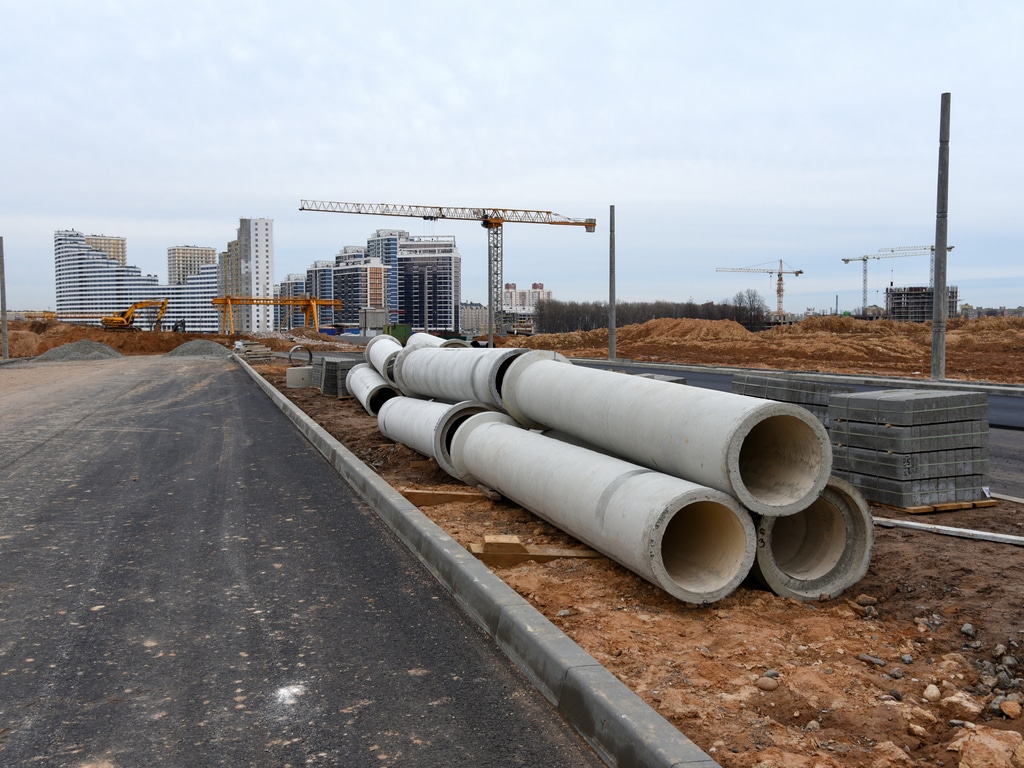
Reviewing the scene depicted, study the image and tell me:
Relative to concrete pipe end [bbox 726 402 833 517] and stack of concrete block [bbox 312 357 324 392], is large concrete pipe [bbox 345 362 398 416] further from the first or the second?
concrete pipe end [bbox 726 402 833 517]

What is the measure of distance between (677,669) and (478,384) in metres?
5.47

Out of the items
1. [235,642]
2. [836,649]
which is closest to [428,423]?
[235,642]

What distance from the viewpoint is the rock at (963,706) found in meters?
3.67

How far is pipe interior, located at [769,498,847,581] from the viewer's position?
5625 mm

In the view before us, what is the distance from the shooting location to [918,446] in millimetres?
7422

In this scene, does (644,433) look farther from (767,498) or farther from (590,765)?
(590,765)

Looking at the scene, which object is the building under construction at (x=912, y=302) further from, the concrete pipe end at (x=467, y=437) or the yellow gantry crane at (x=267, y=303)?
the concrete pipe end at (x=467, y=437)

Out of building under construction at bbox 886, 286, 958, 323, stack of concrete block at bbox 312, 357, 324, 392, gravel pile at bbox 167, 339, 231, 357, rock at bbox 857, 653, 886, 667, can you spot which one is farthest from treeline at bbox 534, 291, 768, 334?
rock at bbox 857, 653, 886, 667

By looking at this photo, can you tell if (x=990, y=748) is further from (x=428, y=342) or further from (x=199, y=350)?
(x=199, y=350)

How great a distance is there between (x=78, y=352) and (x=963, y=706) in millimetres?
53958

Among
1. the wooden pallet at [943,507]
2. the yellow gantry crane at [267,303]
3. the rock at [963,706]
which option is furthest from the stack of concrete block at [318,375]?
the yellow gantry crane at [267,303]

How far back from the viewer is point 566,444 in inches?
277

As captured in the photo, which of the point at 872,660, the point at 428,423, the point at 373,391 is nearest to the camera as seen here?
the point at 872,660

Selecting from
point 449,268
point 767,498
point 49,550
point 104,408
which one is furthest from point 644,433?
point 449,268
